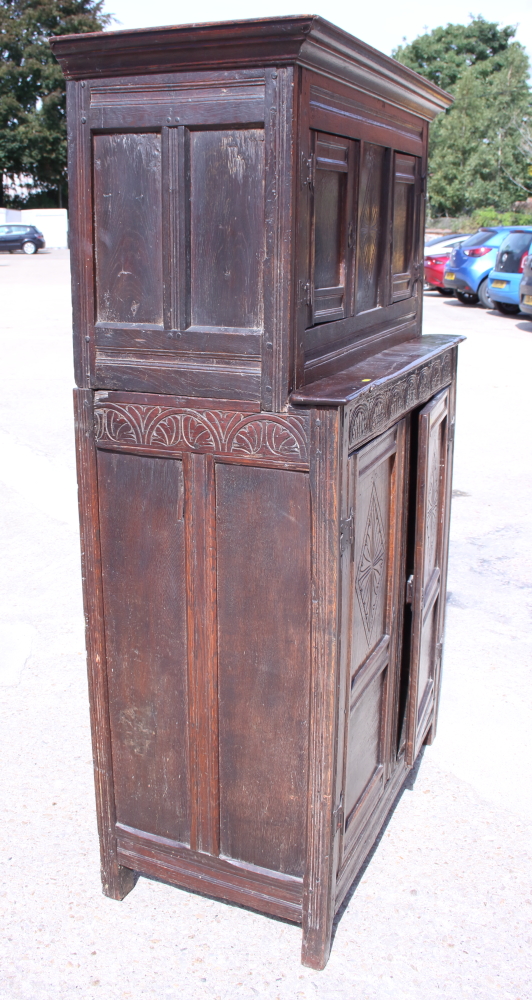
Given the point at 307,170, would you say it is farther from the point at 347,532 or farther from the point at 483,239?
the point at 483,239

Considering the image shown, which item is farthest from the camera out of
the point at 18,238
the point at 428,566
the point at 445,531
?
the point at 18,238

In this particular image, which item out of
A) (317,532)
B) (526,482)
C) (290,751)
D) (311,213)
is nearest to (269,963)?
(290,751)

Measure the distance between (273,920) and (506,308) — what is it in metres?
14.7

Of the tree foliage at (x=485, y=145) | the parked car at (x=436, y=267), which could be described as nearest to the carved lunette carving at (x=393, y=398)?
the parked car at (x=436, y=267)

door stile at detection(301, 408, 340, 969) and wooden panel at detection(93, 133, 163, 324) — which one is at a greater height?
wooden panel at detection(93, 133, 163, 324)

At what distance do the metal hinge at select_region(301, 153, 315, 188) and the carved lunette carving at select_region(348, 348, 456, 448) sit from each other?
1.68 feet

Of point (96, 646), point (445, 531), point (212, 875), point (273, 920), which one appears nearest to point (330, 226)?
point (96, 646)

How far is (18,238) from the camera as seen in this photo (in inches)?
1243

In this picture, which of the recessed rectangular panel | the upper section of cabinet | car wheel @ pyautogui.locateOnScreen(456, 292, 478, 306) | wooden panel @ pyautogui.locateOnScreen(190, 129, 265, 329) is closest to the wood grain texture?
the upper section of cabinet

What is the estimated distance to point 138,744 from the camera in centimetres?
259

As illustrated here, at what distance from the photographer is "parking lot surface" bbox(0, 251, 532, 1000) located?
2.40 m

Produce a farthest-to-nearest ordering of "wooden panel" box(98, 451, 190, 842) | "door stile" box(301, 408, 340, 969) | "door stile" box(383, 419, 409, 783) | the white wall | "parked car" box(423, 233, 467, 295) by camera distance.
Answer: the white wall → "parked car" box(423, 233, 467, 295) → "door stile" box(383, 419, 409, 783) → "wooden panel" box(98, 451, 190, 842) → "door stile" box(301, 408, 340, 969)

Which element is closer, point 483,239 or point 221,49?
point 221,49

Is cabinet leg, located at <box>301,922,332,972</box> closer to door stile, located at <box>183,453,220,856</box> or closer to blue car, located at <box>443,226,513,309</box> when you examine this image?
door stile, located at <box>183,453,220,856</box>
